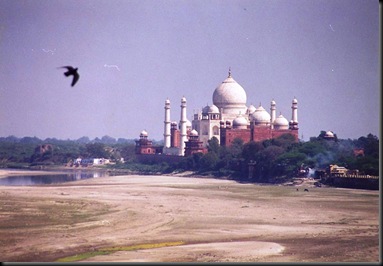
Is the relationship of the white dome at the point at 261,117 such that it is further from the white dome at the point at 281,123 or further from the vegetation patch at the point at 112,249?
the vegetation patch at the point at 112,249

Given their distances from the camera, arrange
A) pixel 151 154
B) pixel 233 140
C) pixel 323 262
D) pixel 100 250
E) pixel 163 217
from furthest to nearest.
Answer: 1. pixel 151 154
2. pixel 233 140
3. pixel 163 217
4. pixel 100 250
5. pixel 323 262

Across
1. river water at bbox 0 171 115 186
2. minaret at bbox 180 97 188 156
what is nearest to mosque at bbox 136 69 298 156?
minaret at bbox 180 97 188 156

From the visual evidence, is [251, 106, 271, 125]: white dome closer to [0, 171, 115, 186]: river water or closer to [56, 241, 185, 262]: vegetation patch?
[0, 171, 115, 186]: river water

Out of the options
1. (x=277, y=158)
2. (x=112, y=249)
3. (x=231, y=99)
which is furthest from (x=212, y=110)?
(x=112, y=249)

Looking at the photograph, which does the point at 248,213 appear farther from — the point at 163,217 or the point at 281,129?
the point at 281,129

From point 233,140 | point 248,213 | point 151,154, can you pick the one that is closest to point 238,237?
point 248,213

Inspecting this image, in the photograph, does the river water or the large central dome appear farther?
the large central dome

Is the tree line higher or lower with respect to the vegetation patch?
higher

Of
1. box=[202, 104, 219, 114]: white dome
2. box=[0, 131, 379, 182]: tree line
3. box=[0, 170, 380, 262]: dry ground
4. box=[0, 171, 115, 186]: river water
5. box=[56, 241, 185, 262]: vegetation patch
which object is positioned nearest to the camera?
box=[56, 241, 185, 262]: vegetation patch
